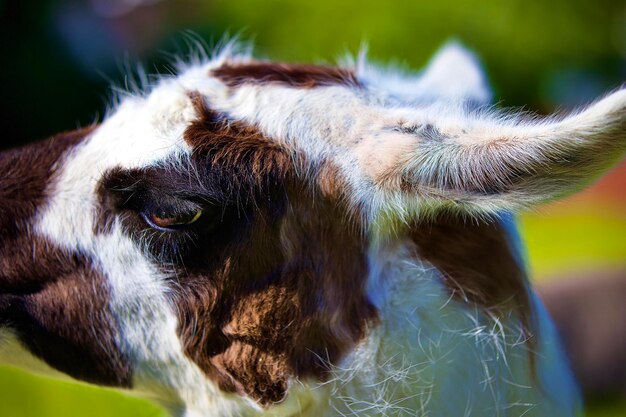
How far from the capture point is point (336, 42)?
13570 mm

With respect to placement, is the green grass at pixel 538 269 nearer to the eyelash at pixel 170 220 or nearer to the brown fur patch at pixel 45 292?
the brown fur patch at pixel 45 292

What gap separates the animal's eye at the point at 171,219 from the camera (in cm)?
148

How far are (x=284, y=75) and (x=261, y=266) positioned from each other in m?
0.47

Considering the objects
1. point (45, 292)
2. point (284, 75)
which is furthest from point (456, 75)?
point (45, 292)

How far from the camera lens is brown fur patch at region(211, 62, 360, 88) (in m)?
1.63

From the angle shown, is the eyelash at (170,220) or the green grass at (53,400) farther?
the green grass at (53,400)

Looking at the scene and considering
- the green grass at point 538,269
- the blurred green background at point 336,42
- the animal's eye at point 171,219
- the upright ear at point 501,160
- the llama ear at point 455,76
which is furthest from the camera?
the blurred green background at point 336,42

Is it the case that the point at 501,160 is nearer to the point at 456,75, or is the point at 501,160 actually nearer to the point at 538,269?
the point at 456,75

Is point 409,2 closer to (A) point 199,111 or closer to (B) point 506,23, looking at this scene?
(B) point 506,23

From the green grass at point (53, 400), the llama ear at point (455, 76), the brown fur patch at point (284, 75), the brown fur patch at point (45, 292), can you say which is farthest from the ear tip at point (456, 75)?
the green grass at point (53, 400)

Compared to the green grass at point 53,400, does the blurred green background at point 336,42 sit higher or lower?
higher

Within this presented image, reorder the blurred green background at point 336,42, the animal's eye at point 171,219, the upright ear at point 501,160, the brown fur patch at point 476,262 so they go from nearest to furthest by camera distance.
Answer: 1. the upright ear at point 501,160
2. the animal's eye at point 171,219
3. the brown fur patch at point 476,262
4. the blurred green background at point 336,42

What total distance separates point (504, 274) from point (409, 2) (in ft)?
43.0

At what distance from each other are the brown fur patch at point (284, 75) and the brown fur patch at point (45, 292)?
1.62 feet
